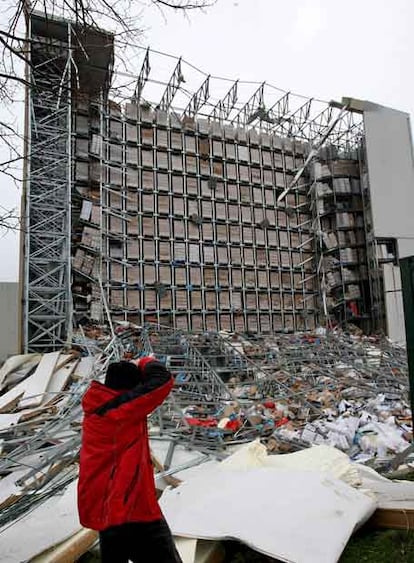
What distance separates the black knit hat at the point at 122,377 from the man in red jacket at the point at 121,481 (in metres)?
0.03

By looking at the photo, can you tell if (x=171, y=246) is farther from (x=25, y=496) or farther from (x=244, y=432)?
(x=25, y=496)

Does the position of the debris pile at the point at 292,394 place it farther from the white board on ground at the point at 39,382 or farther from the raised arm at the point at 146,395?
the raised arm at the point at 146,395

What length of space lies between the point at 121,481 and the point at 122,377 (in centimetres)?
55

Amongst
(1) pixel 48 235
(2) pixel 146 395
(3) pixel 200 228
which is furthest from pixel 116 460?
(3) pixel 200 228

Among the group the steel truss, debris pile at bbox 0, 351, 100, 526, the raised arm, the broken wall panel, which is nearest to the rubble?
debris pile at bbox 0, 351, 100, 526

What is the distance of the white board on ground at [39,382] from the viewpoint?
884cm

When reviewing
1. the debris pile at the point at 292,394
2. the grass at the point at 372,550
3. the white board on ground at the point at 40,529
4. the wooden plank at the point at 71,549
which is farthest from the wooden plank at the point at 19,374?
the grass at the point at 372,550

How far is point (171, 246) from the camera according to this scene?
17469mm

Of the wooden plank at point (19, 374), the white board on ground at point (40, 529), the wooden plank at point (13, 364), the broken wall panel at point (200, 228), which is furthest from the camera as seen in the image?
the broken wall panel at point (200, 228)

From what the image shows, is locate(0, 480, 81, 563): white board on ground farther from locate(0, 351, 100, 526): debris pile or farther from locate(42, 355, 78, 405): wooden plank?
locate(42, 355, 78, 405): wooden plank

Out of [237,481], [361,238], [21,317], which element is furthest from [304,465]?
[361,238]

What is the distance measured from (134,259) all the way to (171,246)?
1.55m

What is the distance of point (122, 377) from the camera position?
263 centimetres

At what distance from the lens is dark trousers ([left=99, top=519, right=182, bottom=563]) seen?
8.09 feet
